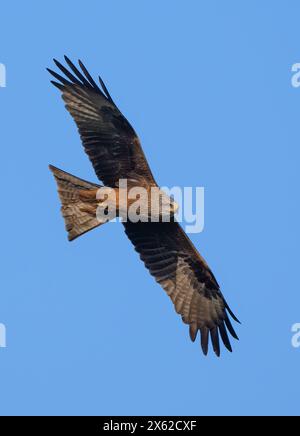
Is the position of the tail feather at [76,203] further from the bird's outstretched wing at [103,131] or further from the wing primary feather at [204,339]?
the wing primary feather at [204,339]

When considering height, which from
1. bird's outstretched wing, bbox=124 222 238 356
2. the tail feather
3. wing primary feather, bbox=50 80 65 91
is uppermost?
wing primary feather, bbox=50 80 65 91

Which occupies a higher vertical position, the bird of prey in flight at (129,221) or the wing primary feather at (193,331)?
the bird of prey in flight at (129,221)

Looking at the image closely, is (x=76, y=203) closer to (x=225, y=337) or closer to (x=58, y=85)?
(x=58, y=85)

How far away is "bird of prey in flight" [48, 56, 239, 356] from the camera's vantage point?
63.9 ft

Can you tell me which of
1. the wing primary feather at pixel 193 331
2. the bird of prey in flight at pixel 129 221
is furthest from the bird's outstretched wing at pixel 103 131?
the wing primary feather at pixel 193 331

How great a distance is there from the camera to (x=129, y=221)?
65.8ft

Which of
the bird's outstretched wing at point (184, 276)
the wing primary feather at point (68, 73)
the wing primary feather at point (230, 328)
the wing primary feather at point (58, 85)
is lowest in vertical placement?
the wing primary feather at point (230, 328)

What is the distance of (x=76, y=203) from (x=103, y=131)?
2.94 ft

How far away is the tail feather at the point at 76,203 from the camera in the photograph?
19.5 m

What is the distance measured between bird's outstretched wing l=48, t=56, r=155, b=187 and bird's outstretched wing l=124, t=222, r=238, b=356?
852 millimetres

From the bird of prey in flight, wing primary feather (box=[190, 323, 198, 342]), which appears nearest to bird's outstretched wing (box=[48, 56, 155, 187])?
the bird of prey in flight

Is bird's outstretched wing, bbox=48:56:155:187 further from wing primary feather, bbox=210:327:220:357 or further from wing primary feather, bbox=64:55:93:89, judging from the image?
wing primary feather, bbox=210:327:220:357
